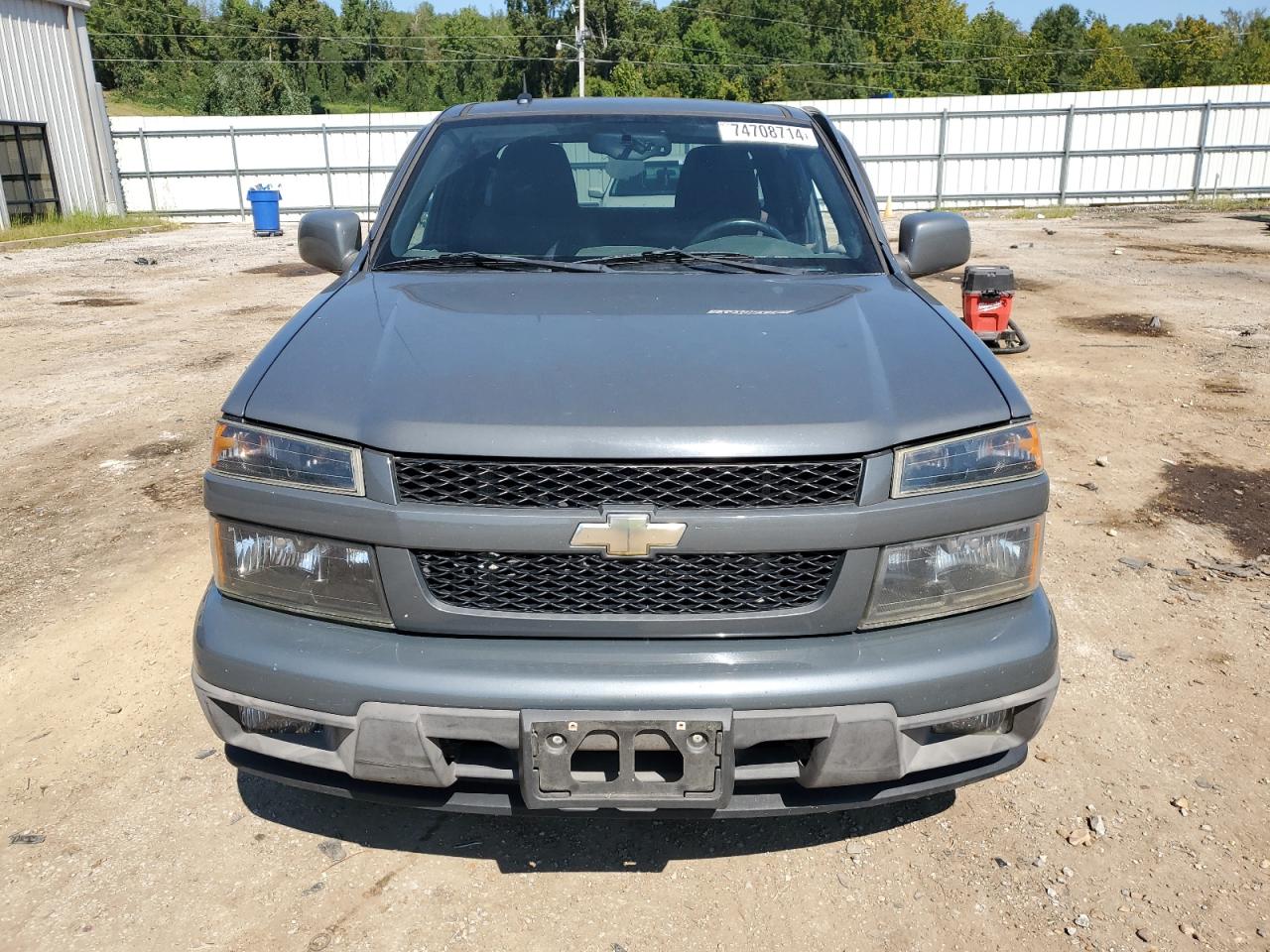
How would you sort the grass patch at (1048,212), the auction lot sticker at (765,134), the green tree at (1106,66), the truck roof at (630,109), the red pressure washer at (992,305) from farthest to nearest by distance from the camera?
the green tree at (1106,66), the grass patch at (1048,212), the red pressure washer at (992,305), the truck roof at (630,109), the auction lot sticker at (765,134)

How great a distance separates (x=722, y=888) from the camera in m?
2.37

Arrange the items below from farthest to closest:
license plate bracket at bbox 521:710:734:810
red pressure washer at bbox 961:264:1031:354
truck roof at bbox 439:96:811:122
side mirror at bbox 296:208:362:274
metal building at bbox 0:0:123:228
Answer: metal building at bbox 0:0:123:228
red pressure washer at bbox 961:264:1031:354
truck roof at bbox 439:96:811:122
side mirror at bbox 296:208:362:274
license plate bracket at bbox 521:710:734:810

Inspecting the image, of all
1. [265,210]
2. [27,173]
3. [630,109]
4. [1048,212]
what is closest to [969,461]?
[630,109]

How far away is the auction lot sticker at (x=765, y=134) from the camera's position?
3.50m

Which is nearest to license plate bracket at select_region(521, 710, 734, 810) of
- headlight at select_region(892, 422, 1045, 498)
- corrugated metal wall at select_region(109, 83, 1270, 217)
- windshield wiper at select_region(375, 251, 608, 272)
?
headlight at select_region(892, 422, 1045, 498)

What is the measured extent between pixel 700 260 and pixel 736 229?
0.90 feet

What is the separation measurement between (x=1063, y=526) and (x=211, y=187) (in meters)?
26.1

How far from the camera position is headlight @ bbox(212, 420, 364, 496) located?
2.05 metres

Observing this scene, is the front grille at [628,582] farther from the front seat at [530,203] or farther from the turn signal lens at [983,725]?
the front seat at [530,203]

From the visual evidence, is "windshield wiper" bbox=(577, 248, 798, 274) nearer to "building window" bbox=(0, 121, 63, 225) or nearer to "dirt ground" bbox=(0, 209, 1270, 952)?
"dirt ground" bbox=(0, 209, 1270, 952)

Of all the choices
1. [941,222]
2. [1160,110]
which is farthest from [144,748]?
[1160,110]

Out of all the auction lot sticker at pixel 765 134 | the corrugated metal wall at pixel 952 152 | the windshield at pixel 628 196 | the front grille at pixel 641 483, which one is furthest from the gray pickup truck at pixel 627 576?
the corrugated metal wall at pixel 952 152

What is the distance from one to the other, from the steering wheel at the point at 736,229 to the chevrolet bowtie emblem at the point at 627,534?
1502mm

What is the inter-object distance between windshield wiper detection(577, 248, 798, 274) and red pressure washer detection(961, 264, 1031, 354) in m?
4.91
